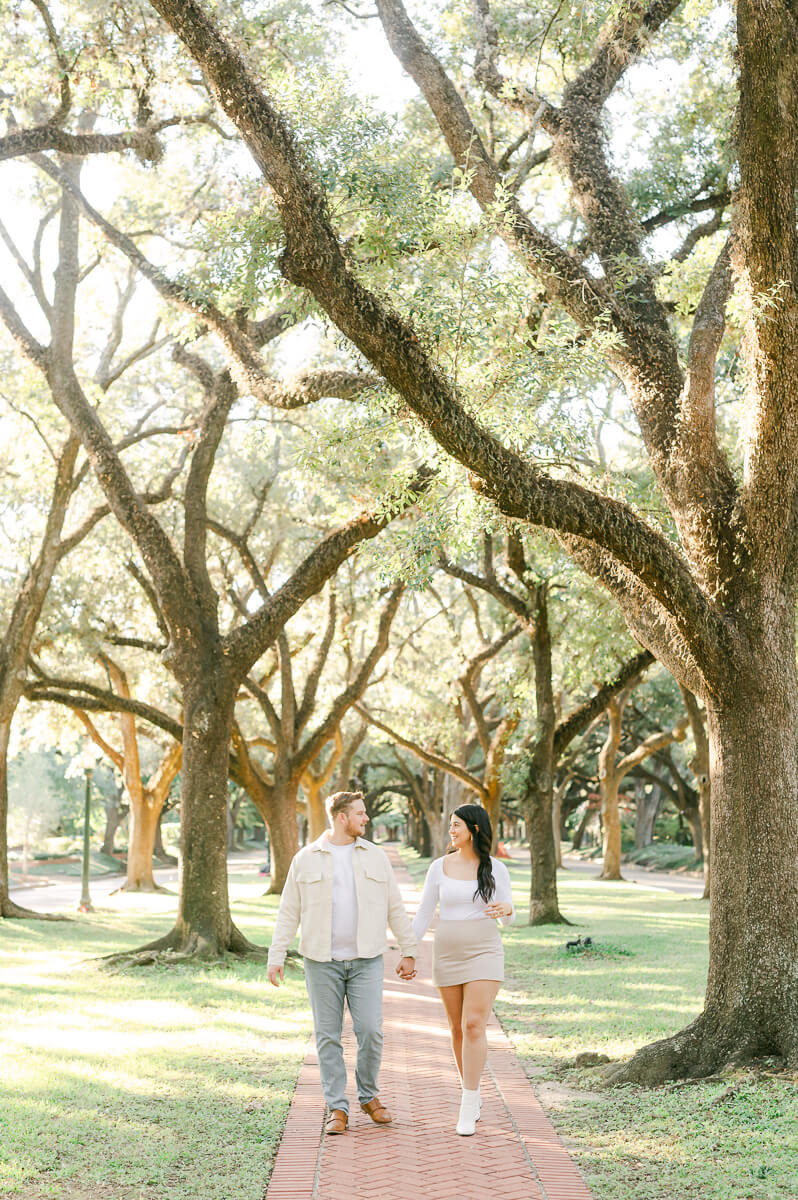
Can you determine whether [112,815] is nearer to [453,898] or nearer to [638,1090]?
[638,1090]

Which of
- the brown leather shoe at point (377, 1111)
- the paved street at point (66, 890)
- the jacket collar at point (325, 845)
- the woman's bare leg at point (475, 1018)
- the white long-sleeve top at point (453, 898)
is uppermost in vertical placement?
the jacket collar at point (325, 845)

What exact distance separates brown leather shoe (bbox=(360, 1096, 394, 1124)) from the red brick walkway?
0.06m

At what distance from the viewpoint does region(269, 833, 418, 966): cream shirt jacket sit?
5.91 metres

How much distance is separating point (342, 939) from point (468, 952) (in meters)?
0.67

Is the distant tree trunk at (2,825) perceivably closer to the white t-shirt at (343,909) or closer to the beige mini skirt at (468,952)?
the white t-shirt at (343,909)

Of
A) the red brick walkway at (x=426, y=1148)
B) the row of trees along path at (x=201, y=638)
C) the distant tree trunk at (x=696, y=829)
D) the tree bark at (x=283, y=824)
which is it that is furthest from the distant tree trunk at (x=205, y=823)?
the distant tree trunk at (x=696, y=829)

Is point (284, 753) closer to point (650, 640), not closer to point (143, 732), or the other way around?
point (143, 732)

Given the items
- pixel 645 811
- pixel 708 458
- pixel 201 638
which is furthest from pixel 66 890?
pixel 708 458

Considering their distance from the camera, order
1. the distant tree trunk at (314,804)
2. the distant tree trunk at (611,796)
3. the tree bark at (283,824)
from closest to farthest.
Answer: the tree bark at (283,824) → the distant tree trunk at (314,804) → the distant tree trunk at (611,796)

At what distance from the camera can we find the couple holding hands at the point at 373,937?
587 centimetres

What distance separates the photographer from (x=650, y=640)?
321 inches

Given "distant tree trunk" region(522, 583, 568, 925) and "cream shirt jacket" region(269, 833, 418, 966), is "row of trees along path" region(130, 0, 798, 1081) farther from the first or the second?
"distant tree trunk" region(522, 583, 568, 925)

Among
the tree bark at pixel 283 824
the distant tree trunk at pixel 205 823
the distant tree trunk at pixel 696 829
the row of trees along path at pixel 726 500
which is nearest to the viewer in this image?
the row of trees along path at pixel 726 500

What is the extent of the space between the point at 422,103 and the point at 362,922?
1209 centimetres
